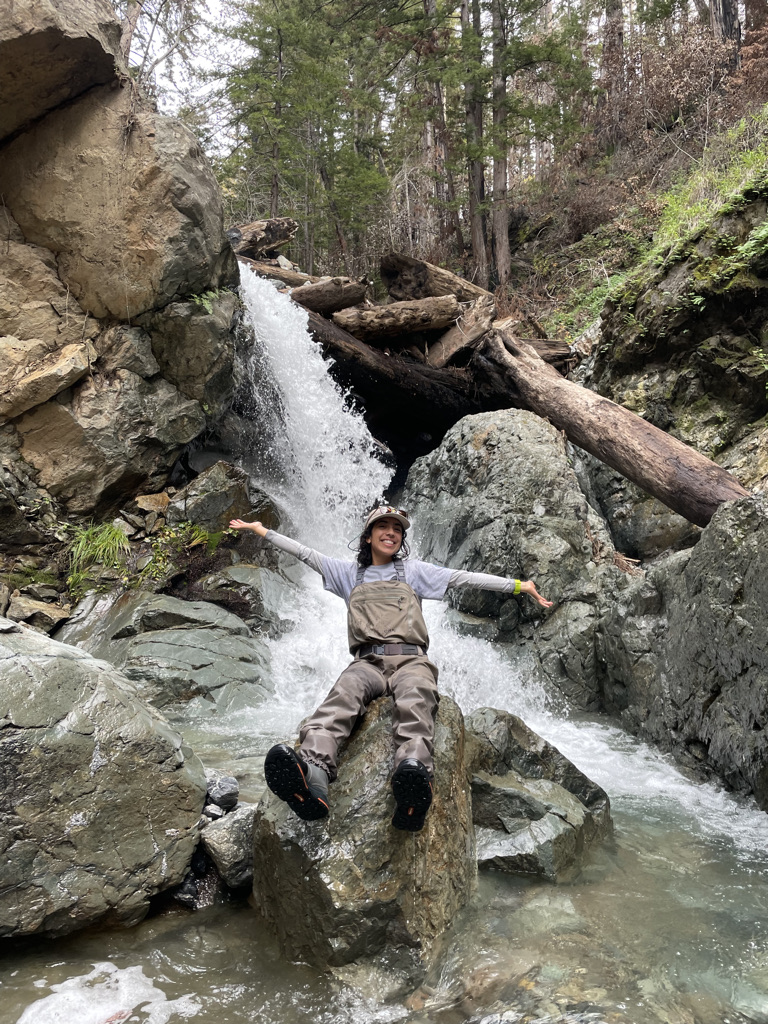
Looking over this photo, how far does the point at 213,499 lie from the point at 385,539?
4.59 meters

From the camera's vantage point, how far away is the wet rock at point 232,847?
124 inches

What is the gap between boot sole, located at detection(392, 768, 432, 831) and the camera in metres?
2.75

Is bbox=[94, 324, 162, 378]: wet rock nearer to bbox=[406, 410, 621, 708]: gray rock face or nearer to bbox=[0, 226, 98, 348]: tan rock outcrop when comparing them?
bbox=[0, 226, 98, 348]: tan rock outcrop

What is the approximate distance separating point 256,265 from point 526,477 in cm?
587

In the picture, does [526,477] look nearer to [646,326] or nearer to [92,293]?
[646,326]

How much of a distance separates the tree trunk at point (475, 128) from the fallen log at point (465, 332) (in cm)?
461

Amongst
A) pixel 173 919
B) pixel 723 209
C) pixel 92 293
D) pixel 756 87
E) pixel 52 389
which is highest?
pixel 756 87

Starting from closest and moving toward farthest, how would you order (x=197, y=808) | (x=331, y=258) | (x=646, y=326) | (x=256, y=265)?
(x=197, y=808) < (x=646, y=326) < (x=256, y=265) < (x=331, y=258)

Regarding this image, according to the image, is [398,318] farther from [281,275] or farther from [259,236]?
[259,236]

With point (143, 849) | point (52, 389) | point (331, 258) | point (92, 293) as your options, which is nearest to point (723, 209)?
point (92, 293)

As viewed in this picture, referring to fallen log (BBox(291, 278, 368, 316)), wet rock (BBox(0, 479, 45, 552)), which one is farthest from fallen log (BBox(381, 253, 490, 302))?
wet rock (BBox(0, 479, 45, 552))

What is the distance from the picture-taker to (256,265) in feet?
34.6

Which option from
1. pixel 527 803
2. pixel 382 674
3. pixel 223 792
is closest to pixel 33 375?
pixel 223 792

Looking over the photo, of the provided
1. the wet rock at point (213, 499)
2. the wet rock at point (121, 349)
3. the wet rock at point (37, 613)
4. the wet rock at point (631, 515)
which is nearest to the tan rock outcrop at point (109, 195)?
the wet rock at point (121, 349)
